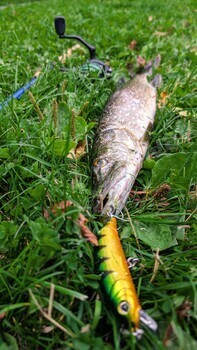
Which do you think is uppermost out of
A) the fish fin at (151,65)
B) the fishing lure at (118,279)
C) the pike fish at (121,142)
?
the fishing lure at (118,279)

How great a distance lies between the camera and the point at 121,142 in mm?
2422

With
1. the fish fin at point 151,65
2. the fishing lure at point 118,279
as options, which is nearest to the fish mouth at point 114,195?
the fishing lure at point 118,279

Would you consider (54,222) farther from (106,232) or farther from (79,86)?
(79,86)

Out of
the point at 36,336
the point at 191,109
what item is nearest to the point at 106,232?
the point at 36,336

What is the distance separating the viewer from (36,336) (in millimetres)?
1457

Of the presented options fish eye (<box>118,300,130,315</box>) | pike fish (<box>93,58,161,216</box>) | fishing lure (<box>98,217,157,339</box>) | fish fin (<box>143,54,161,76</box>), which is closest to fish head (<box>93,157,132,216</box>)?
pike fish (<box>93,58,161,216</box>)

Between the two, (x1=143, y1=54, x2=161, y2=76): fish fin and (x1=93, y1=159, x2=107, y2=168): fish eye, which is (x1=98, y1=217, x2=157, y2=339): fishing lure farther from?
(x1=143, y1=54, x2=161, y2=76): fish fin

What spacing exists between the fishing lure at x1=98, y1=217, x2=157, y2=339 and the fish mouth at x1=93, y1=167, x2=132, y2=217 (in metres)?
0.11

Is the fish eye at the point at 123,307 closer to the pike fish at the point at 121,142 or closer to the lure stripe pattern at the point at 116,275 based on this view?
the lure stripe pattern at the point at 116,275

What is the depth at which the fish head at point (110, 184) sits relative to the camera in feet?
6.31

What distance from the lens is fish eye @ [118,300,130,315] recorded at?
4.55 feet

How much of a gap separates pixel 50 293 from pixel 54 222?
1.06 feet

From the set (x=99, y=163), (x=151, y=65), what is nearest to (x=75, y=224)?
(x=99, y=163)

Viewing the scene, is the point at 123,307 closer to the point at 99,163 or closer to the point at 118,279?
the point at 118,279
